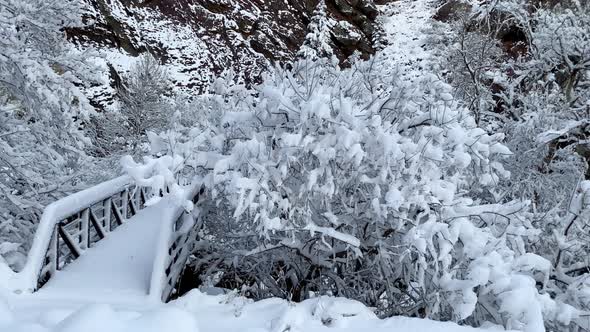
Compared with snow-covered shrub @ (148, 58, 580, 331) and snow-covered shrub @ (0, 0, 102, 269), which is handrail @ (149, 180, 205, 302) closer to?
snow-covered shrub @ (148, 58, 580, 331)

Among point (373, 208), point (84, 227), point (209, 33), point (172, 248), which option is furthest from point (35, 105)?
point (209, 33)

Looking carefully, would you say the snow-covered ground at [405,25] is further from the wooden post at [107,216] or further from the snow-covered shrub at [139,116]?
the wooden post at [107,216]

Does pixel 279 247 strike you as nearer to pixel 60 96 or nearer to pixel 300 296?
pixel 300 296

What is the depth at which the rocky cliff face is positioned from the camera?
4034 centimetres

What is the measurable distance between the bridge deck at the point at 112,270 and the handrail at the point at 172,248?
17cm

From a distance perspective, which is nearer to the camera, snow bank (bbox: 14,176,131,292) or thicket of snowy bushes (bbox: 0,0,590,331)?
thicket of snowy bushes (bbox: 0,0,590,331)

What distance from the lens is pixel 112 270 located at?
15.8 ft

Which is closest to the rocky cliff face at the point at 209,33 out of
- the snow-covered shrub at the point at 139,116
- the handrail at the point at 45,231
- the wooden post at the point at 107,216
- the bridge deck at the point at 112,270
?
the snow-covered shrub at the point at 139,116

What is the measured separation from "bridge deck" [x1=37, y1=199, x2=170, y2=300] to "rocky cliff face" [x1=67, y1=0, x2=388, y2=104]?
3320 centimetres

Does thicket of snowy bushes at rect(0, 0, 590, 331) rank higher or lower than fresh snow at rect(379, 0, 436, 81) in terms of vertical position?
lower

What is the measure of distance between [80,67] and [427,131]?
6181 mm

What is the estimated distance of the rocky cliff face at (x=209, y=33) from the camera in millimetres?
40344

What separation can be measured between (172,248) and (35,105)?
14.5ft

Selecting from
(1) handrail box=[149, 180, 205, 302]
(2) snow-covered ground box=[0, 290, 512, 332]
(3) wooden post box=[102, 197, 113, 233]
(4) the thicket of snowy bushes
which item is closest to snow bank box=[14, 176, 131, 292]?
(2) snow-covered ground box=[0, 290, 512, 332]
